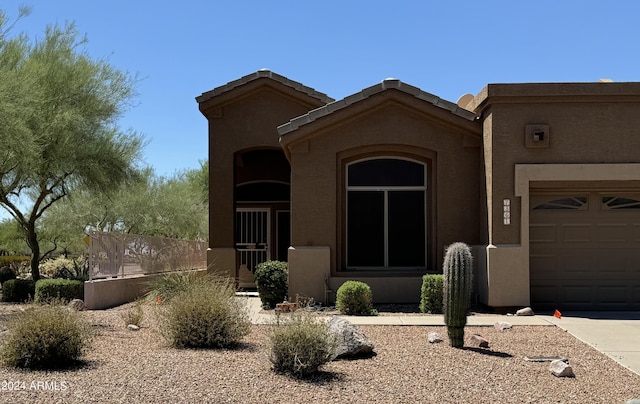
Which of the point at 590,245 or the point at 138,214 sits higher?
the point at 138,214

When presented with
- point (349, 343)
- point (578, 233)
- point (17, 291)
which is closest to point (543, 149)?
point (578, 233)

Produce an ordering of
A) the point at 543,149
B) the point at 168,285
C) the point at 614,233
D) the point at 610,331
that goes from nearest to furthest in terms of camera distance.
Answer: the point at 610,331 < the point at 543,149 < the point at 614,233 < the point at 168,285

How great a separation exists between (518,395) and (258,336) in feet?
15.7

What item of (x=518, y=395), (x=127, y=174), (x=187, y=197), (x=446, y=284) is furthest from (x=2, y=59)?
(x=187, y=197)

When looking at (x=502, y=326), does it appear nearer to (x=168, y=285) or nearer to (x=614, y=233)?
(x=614, y=233)

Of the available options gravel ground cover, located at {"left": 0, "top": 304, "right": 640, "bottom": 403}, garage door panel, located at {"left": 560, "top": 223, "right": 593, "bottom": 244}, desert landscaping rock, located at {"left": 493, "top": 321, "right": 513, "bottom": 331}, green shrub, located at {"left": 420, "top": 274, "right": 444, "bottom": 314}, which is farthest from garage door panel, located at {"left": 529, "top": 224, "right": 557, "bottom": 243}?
gravel ground cover, located at {"left": 0, "top": 304, "right": 640, "bottom": 403}

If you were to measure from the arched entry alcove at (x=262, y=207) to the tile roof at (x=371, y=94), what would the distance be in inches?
270

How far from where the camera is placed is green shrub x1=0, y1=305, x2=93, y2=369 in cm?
872

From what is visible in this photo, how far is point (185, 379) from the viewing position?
26.7ft

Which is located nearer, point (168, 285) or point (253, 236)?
point (168, 285)

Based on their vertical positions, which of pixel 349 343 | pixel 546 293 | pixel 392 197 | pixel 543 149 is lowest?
pixel 349 343

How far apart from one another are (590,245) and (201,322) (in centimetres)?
886

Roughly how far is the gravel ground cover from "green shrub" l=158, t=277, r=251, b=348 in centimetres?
25

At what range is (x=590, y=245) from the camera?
14.8 metres
